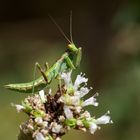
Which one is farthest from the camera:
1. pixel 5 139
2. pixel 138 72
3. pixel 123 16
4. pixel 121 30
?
pixel 121 30

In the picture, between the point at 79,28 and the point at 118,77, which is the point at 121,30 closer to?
the point at 79,28

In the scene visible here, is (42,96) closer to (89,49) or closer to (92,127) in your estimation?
(92,127)

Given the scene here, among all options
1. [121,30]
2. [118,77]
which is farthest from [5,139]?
[121,30]

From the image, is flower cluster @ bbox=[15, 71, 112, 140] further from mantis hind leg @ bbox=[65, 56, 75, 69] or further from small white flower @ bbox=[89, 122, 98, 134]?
mantis hind leg @ bbox=[65, 56, 75, 69]

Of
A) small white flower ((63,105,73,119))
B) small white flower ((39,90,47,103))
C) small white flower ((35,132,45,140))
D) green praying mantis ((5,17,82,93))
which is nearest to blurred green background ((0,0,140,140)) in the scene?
green praying mantis ((5,17,82,93))

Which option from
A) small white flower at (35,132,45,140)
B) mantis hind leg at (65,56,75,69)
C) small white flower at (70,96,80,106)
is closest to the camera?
small white flower at (35,132,45,140)

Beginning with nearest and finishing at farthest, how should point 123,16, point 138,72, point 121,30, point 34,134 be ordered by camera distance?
point 34,134 → point 123,16 → point 138,72 → point 121,30
